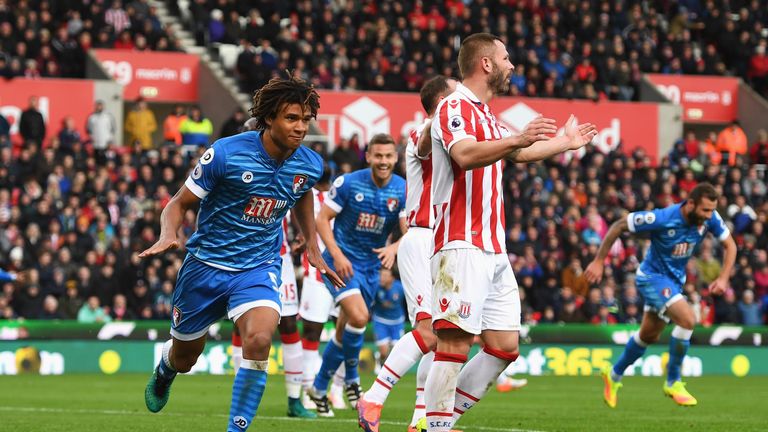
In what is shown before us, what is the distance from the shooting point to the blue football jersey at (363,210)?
1377 centimetres

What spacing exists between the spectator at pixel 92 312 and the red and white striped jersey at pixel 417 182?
1277cm

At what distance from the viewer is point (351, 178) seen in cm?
1381

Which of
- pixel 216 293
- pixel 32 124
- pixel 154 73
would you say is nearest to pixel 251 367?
pixel 216 293

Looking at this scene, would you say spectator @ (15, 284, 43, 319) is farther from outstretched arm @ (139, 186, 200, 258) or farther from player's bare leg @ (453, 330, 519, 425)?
player's bare leg @ (453, 330, 519, 425)

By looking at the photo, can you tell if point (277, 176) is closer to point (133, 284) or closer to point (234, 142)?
point (234, 142)

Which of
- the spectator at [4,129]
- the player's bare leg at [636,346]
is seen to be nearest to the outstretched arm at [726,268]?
the player's bare leg at [636,346]

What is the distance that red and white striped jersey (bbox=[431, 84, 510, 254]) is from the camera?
29.4ft

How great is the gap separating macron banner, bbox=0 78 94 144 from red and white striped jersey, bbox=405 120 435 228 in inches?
734

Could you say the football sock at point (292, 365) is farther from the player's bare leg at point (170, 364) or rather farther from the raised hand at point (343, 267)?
the player's bare leg at point (170, 364)

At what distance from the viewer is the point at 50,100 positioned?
29750 millimetres

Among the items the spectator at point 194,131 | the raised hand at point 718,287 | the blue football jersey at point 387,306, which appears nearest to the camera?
the raised hand at point 718,287

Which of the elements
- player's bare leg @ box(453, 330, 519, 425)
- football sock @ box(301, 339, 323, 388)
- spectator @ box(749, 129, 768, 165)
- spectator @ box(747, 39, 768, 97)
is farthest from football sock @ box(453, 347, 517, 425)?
spectator @ box(747, 39, 768, 97)

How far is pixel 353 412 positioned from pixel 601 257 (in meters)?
3.21

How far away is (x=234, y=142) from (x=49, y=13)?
72.5 feet
